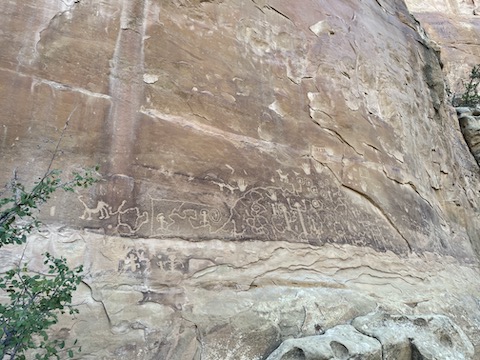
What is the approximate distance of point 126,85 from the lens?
11.3ft

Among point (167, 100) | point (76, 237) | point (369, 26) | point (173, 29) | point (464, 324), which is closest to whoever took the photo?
point (76, 237)

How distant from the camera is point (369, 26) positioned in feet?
20.9

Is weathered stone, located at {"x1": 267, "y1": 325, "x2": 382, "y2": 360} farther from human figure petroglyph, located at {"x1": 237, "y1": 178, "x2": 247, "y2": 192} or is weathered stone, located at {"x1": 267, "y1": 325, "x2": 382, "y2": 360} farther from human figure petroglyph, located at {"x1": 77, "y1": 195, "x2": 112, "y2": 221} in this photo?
human figure petroglyph, located at {"x1": 77, "y1": 195, "x2": 112, "y2": 221}

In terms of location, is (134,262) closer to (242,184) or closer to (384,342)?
(242,184)

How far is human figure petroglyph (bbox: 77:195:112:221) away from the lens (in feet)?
9.27

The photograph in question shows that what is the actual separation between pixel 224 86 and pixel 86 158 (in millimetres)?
1576

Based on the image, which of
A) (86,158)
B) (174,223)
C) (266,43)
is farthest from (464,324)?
(86,158)

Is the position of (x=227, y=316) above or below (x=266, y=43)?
below

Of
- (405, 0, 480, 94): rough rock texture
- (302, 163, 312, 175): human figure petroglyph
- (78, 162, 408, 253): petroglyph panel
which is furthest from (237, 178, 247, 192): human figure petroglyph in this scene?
(405, 0, 480, 94): rough rock texture

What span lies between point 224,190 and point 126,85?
46.4 inches

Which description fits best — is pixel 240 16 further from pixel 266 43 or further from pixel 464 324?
pixel 464 324

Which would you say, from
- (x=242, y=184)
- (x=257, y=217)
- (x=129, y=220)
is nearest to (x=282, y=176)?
(x=242, y=184)

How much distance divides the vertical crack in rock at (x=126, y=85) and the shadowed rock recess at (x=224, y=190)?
13 millimetres

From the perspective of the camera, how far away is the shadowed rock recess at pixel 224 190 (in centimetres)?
273
